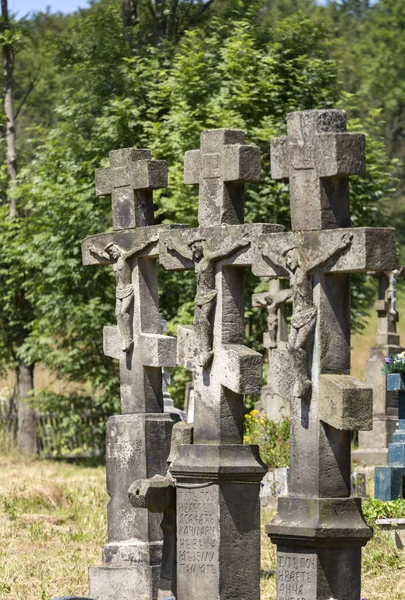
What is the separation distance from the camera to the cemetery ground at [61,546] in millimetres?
10357

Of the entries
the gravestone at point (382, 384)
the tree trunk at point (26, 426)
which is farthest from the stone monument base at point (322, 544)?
the tree trunk at point (26, 426)

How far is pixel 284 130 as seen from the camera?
2444 cm

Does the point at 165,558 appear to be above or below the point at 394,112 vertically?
below

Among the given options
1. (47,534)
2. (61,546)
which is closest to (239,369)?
(61,546)

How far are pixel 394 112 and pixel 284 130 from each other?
23084mm

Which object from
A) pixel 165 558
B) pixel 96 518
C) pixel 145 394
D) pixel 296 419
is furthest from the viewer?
pixel 96 518

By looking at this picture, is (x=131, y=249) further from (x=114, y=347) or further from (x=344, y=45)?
(x=344, y=45)

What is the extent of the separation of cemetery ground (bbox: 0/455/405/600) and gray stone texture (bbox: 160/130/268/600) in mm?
1118

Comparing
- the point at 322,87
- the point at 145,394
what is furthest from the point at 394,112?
the point at 145,394

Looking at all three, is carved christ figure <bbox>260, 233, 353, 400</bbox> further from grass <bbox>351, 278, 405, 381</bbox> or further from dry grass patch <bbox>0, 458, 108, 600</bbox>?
grass <bbox>351, 278, 405, 381</bbox>

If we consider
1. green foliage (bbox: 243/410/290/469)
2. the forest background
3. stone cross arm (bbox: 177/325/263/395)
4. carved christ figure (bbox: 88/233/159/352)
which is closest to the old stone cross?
carved christ figure (bbox: 88/233/159/352)

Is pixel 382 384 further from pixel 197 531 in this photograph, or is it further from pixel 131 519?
pixel 197 531

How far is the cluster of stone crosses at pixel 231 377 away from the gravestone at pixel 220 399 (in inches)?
0.4

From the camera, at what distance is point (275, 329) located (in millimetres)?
19078
